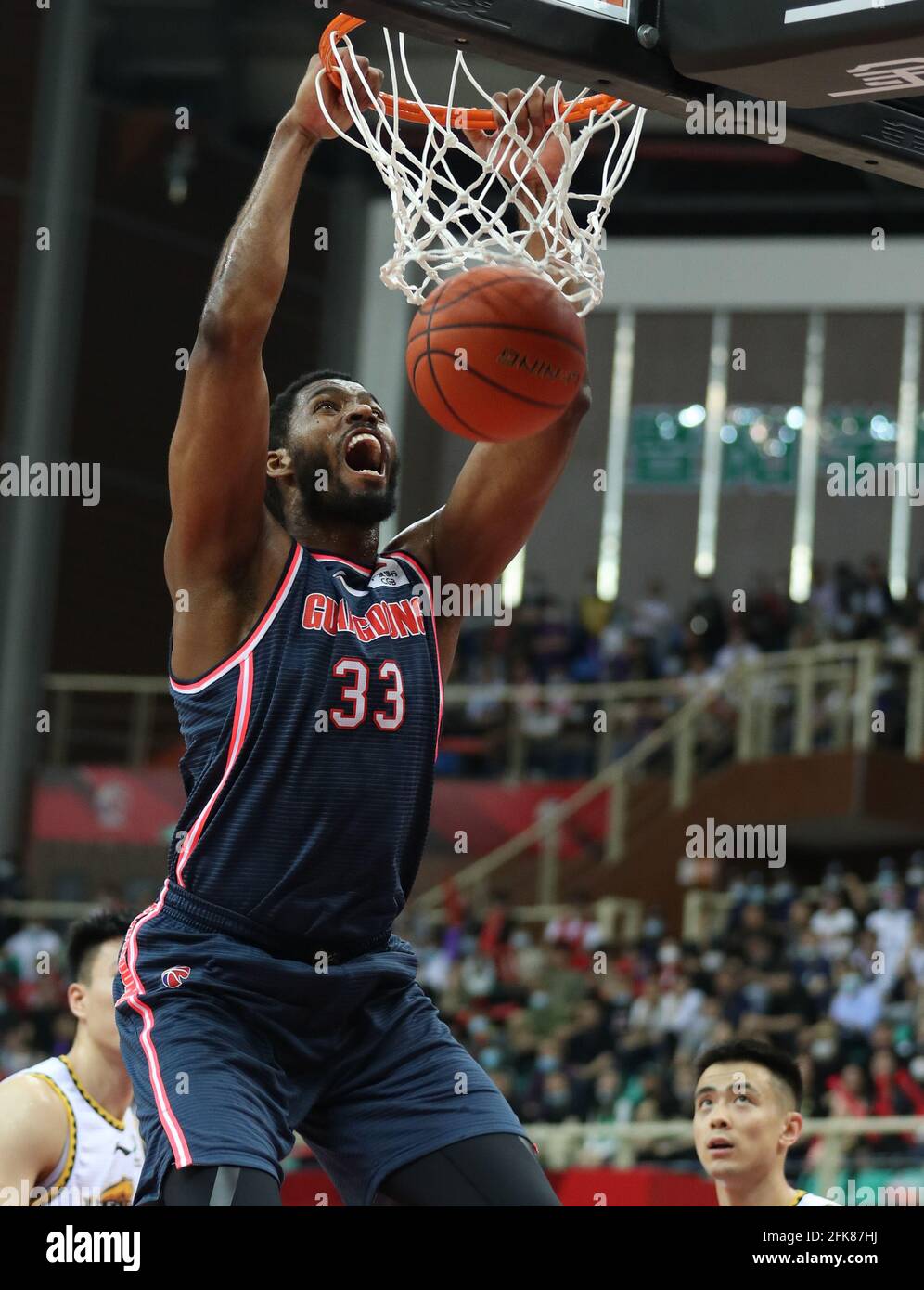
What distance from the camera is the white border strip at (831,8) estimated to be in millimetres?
3742

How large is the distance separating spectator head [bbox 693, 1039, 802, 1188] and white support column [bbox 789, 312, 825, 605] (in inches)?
685

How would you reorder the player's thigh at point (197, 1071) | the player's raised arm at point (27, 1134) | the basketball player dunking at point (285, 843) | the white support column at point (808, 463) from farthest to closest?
1. the white support column at point (808, 463)
2. the player's raised arm at point (27, 1134)
3. the basketball player dunking at point (285, 843)
4. the player's thigh at point (197, 1071)

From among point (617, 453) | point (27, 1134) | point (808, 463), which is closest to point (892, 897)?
point (808, 463)

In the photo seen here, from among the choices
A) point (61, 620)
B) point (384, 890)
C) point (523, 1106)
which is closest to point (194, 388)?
point (384, 890)

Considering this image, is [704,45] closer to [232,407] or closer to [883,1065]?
[232,407]

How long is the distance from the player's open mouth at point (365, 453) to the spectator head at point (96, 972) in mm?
1826

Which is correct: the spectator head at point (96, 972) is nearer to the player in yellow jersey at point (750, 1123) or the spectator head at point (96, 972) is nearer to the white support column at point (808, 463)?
the player in yellow jersey at point (750, 1123)

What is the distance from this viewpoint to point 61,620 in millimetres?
19328

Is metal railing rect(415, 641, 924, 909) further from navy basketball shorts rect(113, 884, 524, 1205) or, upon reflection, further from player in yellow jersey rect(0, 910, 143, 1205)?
navy basketball shorts rect(113, 884, 524, 1205)

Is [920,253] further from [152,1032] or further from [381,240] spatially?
[152,1032]

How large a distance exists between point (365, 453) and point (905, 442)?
18.7 m

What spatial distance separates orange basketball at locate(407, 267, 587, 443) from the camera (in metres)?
3.95

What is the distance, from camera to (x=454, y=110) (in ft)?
15.4

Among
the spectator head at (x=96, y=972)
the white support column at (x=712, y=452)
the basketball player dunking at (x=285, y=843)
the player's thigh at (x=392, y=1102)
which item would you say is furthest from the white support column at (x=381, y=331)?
the player's thigh at (x=392, y=1102)
